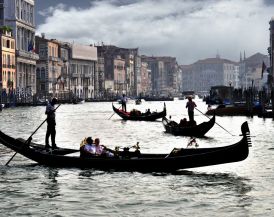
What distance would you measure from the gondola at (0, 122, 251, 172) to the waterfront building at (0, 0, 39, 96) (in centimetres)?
7149

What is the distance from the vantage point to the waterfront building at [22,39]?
8866 cm

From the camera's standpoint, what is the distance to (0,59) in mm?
78000

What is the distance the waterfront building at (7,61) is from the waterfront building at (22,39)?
346 cm

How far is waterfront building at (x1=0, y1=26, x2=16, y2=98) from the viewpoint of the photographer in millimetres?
78438

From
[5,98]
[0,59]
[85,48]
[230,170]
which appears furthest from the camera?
[85,48]

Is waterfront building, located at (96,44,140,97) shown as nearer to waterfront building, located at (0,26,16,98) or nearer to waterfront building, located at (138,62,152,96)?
waterfront building, located at (138,62,152,96)

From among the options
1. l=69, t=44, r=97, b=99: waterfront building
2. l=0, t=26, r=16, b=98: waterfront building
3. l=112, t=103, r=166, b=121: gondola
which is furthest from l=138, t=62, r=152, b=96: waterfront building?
l=112, t=103, r=166, b=121: gondola

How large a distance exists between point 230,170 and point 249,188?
7.21 ft

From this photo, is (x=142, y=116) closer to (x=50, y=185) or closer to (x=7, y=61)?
(x=50, y=185)

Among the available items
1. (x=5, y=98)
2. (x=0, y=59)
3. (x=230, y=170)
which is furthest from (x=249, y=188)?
(x=0, y=59)

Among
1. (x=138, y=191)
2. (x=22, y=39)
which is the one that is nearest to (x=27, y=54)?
(x=22, y=39)

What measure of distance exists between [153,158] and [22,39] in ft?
273

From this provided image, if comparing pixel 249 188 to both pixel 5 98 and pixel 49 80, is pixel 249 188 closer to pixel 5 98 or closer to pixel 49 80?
pixel 5 98

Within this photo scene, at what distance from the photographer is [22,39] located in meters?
94.4
